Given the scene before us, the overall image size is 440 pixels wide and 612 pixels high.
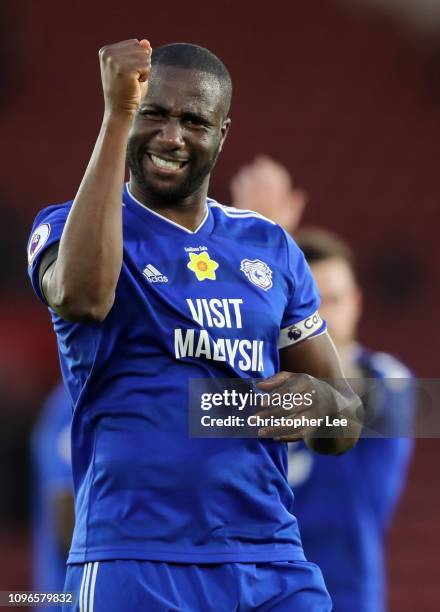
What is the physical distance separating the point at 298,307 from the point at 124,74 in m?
0.79

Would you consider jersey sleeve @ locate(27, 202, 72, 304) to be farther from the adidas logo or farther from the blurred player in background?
the blurred player in background

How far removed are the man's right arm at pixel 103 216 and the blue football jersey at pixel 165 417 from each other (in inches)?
6.1

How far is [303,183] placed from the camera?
8.50m

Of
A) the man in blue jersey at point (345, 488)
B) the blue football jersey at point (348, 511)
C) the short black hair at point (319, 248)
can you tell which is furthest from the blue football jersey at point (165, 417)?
the short black hair at point (319, 248)

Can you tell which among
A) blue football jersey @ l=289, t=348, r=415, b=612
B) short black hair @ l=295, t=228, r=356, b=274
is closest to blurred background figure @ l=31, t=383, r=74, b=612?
blue football jersey @ l=289, t=348, r=415, b=612

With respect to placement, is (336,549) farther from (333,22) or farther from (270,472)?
(333,22)

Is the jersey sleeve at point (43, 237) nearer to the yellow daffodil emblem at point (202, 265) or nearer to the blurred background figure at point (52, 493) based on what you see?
the yellow daffodil emblem at point (202, 265)

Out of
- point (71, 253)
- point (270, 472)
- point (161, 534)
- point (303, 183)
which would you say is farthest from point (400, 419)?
point (303, 183)

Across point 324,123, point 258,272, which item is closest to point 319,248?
point 258,272

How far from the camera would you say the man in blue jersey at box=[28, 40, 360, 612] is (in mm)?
2865

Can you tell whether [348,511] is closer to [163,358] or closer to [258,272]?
[258,272]

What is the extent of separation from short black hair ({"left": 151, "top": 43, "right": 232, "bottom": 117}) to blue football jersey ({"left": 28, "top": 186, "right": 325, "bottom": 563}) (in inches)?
14.8

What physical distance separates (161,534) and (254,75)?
5893mm

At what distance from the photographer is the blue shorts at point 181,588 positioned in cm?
288
